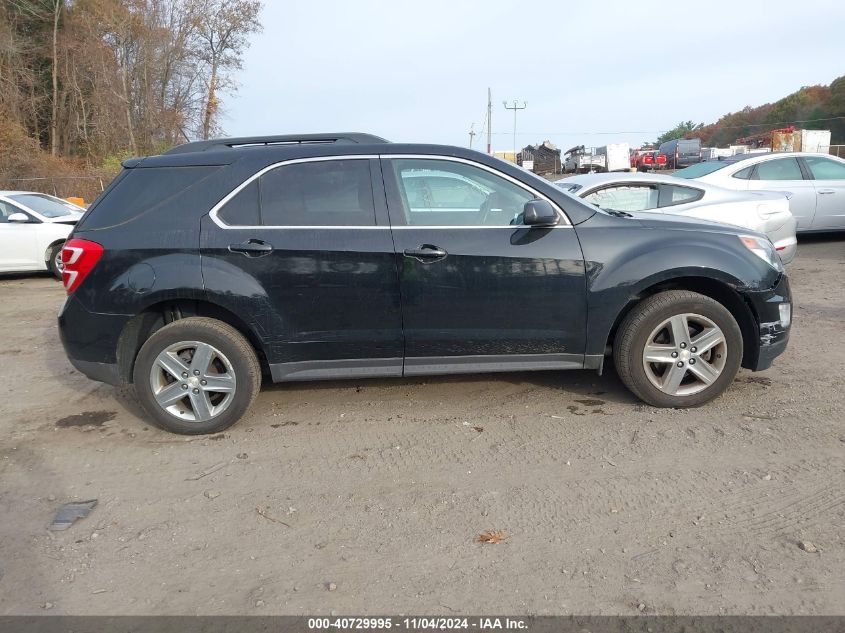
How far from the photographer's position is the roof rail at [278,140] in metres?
4.38

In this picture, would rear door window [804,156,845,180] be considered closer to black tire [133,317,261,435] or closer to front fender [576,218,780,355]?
front fender [576,218,780,355]

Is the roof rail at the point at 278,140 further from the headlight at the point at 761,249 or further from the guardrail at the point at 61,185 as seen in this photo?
the guardrail at the point at 61,185

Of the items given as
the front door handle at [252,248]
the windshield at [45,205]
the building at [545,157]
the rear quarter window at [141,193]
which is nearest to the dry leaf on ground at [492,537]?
the front door handle at [252,248]

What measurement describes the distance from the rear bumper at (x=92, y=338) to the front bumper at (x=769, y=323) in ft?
13.3

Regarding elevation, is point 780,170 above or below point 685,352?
above

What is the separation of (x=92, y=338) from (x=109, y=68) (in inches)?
1390

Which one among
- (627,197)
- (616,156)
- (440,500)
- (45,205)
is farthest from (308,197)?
(616,156)

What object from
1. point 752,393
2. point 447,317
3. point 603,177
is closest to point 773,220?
point 603,177

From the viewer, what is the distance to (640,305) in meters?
4.11

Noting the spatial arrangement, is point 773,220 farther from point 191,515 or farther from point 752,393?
point 191,515

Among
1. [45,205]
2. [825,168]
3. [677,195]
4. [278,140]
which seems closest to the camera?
[278,140]

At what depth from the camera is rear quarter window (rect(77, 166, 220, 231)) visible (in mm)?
4012

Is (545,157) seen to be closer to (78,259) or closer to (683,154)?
(683,154)

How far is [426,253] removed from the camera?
12.9ft
